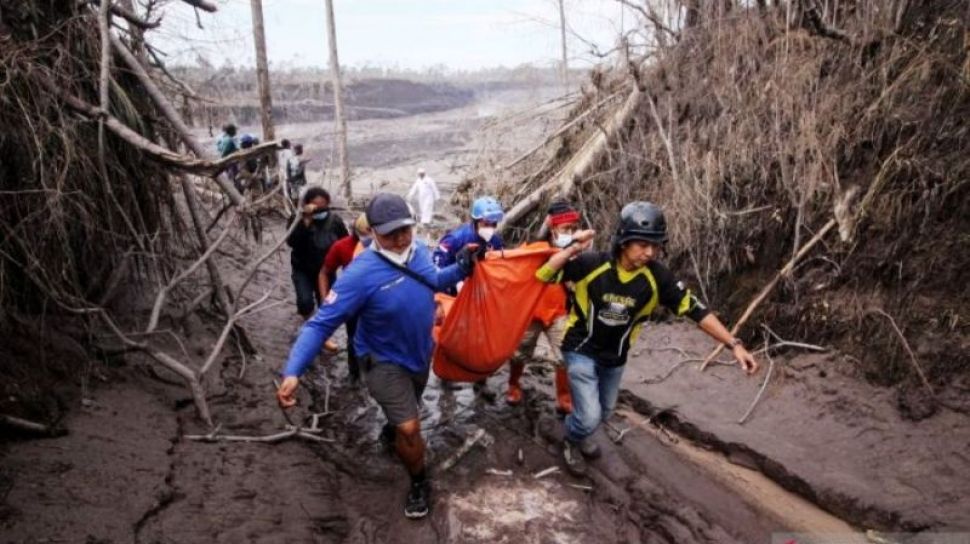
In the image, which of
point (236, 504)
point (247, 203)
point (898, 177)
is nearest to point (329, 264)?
point (247, 203)

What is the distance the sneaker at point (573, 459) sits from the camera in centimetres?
430

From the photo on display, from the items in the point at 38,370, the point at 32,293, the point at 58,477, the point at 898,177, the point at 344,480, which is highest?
the point at 898,177

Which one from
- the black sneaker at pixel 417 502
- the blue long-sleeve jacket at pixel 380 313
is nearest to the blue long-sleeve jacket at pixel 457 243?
the blue long-sleeve jacket at pixel 380 313

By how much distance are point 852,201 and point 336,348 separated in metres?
5.17

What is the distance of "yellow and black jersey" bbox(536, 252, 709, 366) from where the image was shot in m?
3.77

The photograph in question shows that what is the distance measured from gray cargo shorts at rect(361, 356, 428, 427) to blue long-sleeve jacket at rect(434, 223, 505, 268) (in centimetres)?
143

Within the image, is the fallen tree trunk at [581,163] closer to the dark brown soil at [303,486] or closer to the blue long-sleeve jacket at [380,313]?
the dark brown soil at [303,486]

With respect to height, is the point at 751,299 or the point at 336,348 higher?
the point at 751,299

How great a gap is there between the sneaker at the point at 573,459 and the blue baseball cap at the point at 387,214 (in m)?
2.12

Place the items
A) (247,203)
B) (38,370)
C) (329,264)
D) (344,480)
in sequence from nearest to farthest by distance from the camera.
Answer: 1. (38,370)
2. (344,480)
3. (247,203)
4. (329,264)

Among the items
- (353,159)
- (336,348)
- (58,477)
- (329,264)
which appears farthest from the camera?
(353,159)

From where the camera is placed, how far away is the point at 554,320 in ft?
16.3

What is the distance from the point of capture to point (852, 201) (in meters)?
5.46

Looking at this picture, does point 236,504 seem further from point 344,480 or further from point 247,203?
point 247,203
